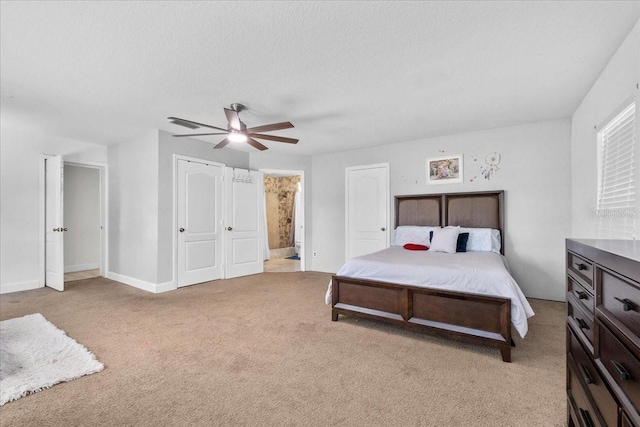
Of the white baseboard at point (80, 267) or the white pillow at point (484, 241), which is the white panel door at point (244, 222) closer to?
the white baseboard at point (80, 267)

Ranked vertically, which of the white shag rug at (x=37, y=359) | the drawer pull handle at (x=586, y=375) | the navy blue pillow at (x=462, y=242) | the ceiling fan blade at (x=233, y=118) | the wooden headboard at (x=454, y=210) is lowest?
the white shag rug at (x=37, y=359)

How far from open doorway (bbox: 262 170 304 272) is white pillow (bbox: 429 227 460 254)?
451 cm

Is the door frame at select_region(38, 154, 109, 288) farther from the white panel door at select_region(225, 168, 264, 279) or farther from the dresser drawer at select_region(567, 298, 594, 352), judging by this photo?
the dresser drawer at select_region(567, 298, 594, 352)

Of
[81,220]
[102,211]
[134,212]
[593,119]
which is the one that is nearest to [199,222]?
[134,212]

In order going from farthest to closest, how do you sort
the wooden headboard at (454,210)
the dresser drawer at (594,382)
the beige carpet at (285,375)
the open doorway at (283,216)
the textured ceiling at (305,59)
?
the open doorway at (283,216)
the wooden headboard at (454,210)
the textured ceiling at (305,59)
the beige carpet at (285,375)
the dresser drawer at (594,382)

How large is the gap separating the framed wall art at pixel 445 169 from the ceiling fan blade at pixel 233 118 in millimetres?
3122

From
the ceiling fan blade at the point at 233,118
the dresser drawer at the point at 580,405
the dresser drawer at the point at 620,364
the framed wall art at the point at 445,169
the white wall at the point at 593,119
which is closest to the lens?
the dresser drawer at the point at 620,364

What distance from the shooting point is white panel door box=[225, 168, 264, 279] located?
5355mm

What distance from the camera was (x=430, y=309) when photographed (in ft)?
8.85

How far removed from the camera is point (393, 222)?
5.21 m

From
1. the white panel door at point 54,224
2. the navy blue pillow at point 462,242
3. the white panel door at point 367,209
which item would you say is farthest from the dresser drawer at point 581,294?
the white panel door at point 54,224

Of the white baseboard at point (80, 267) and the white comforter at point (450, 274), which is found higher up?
the white comforter at point (450, 274)

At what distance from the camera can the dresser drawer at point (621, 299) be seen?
0.81 meters

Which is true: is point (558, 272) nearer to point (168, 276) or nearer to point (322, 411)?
point (322, 411)
